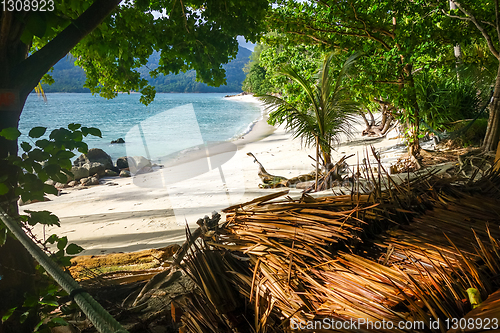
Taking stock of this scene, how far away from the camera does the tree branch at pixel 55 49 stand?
1562 millimetres

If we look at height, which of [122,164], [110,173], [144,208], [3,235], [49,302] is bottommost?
[110,173]

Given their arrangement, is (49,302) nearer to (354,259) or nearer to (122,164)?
(354,259)

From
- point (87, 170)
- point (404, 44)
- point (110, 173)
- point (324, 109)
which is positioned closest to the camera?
point (404, 44)

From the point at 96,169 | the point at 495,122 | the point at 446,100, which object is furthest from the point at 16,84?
the point at 96,169

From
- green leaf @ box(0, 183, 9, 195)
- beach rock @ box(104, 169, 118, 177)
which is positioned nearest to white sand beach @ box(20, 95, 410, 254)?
green leaf @ box(0, 183, 9, 195)

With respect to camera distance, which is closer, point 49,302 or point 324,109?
point 49,302

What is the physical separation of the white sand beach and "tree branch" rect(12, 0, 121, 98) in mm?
1998

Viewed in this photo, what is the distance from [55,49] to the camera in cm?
159

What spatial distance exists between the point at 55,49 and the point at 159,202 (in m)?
5.01

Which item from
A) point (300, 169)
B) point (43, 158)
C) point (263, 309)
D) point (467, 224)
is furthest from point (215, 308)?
point (300, 169)

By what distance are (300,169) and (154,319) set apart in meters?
6.82

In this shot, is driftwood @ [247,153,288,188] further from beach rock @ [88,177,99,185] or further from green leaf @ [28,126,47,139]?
beach rock @ [88,177,99,185]

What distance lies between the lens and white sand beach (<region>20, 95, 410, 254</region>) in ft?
13.5

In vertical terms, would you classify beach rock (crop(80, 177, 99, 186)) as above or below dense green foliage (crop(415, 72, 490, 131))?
below
